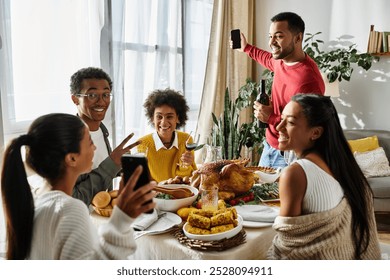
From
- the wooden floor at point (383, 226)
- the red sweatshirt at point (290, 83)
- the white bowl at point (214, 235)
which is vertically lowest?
the wooden floor at point (383, 226)

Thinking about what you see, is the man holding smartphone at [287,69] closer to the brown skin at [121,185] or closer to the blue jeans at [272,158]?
the blue jeans at [272,158]

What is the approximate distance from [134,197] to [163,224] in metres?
0.34

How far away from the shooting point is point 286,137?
Result: 91 centimetres

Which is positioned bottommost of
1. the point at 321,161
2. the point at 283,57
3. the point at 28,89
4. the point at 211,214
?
the point at 211,214

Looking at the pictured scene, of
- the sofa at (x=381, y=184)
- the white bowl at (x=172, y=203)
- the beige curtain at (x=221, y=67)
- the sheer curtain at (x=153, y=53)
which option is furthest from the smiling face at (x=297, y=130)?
the beige curtain at (x=221, y=67)

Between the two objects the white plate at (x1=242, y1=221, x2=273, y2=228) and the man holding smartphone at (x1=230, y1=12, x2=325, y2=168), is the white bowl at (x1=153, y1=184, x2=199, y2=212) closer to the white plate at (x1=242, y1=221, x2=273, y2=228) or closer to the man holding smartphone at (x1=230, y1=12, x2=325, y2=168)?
the white plate at (x1=242, y1=221, x2=273, y2=228)

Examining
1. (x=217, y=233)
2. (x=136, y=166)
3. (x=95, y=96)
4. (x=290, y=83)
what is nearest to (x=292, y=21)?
(x=290, y=83)

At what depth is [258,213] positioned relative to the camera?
1064 millimetres

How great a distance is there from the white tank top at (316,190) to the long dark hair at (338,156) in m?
0.05

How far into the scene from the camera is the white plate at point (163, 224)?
37.6 inches
